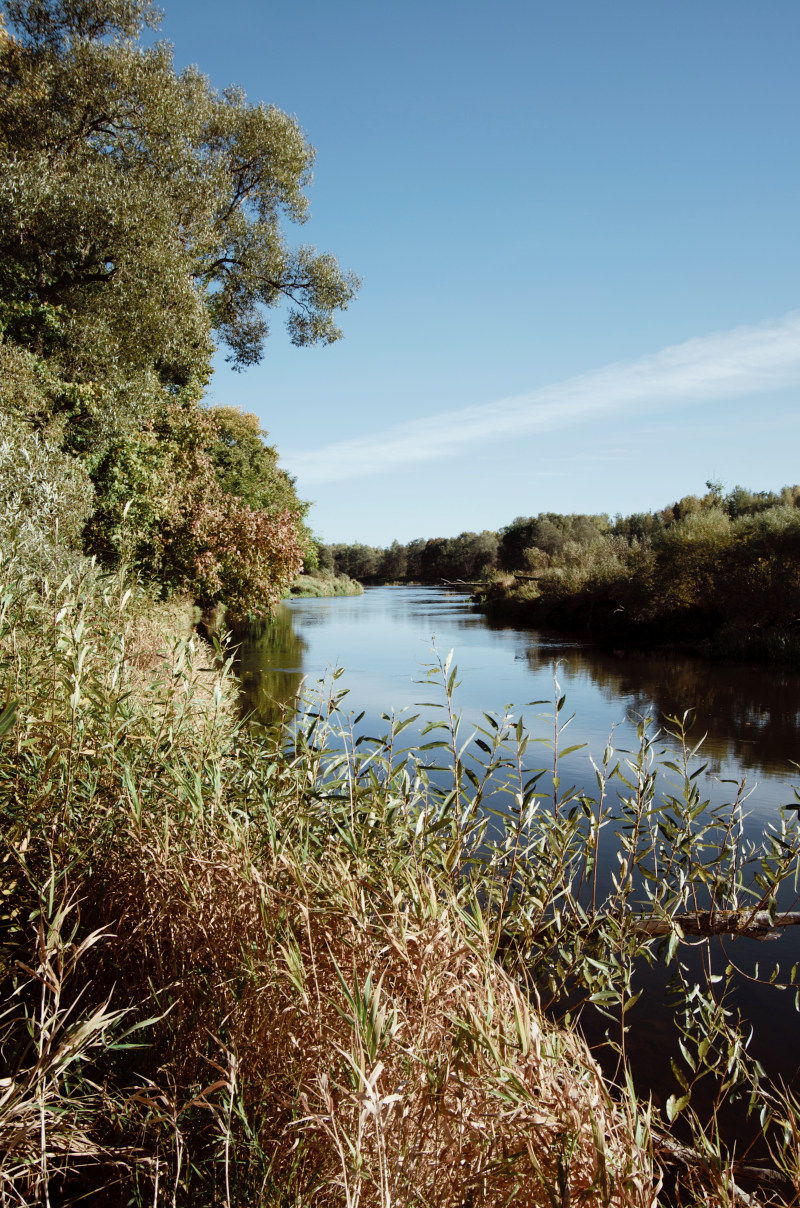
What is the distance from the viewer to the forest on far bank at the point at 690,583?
1817 centimetres

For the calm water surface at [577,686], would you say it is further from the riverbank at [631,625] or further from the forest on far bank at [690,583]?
the forest on far bank at [690,583]

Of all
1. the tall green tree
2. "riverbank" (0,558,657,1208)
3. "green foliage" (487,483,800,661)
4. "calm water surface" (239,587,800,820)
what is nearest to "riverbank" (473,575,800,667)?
"green foliage" (487,483,800,661)

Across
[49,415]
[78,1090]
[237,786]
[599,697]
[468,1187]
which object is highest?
[49,415]

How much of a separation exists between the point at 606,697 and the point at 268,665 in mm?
7153

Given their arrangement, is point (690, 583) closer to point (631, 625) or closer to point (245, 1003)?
point (631, 625)

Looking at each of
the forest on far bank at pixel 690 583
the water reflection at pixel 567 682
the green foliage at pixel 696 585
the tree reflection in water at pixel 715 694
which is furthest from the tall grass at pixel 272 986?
the green foliage at pixel 696 585

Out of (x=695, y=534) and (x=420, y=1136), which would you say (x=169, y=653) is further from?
(x=695, y=534)

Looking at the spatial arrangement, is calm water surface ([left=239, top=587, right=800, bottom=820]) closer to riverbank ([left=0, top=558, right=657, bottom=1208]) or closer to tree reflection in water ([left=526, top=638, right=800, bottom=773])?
tree reflection in water ([left=526, top=638, right=800, bottom=773])

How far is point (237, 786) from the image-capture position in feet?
9.43

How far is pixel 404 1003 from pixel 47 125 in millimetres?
13181

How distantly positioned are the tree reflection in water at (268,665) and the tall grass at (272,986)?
369 centimetres

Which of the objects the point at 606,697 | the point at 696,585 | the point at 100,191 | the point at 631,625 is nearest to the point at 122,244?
the point at 100,191

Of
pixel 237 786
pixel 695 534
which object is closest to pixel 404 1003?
Result: pixel 237 786

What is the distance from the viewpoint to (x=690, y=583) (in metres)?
21.6
